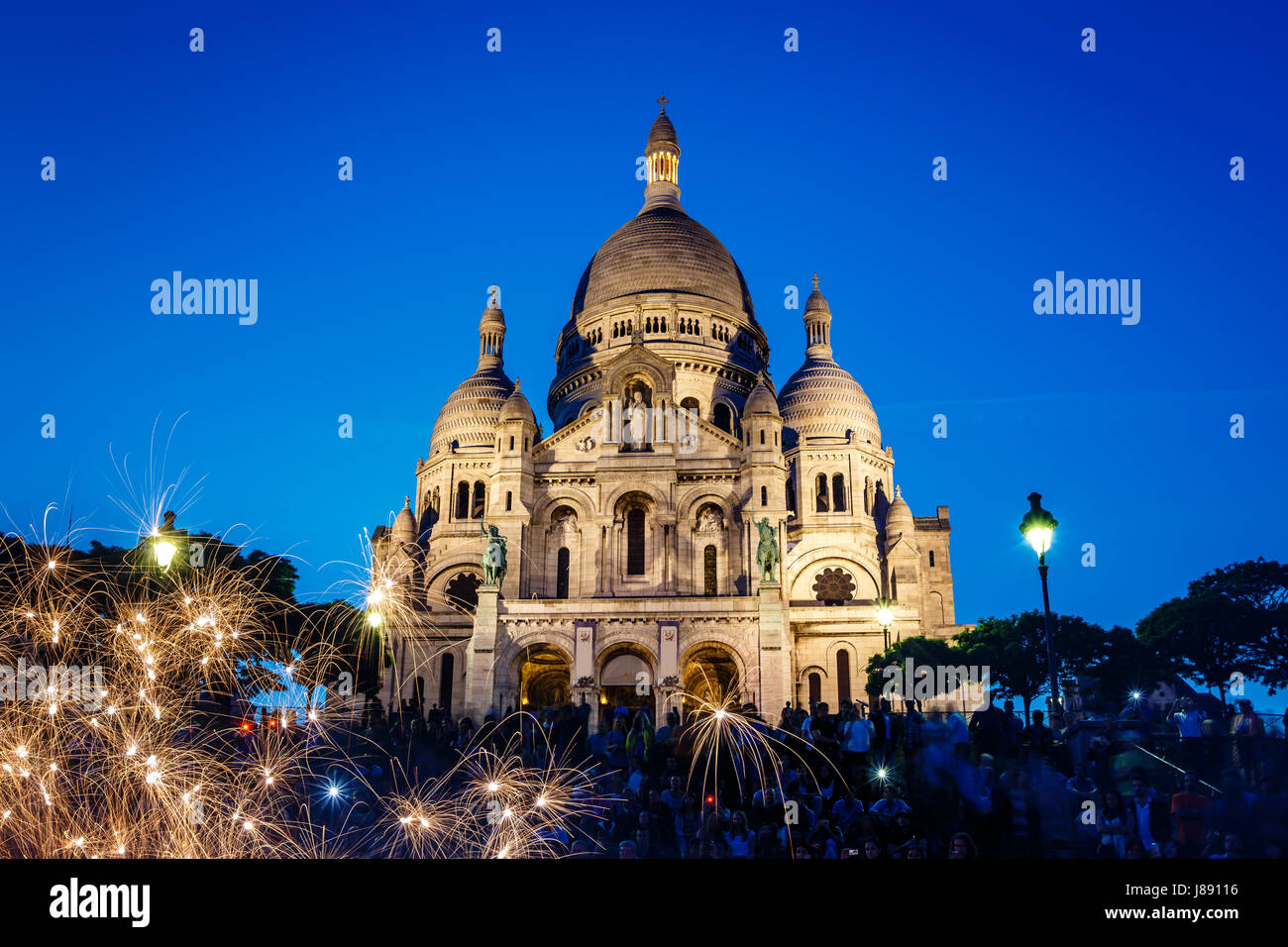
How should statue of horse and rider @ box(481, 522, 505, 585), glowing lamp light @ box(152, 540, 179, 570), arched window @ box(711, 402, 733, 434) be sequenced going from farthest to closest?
1. arched window @ box(711, 402, 733, 434)
2. statue of horse and rider @ box(481, 522, 505, 585)
3. glowing lamp light @ box(152, 540, 179, 570)

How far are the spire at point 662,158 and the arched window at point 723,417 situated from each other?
20.8 meters

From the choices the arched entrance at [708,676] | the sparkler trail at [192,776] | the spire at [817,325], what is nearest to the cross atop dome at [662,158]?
the spire at [817,325]

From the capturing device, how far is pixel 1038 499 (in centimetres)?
1852

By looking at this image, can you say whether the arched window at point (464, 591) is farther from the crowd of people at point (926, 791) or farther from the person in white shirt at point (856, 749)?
the person in white shirt at point (856, 749)

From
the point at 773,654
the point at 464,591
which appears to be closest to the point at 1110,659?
the point at 773,654

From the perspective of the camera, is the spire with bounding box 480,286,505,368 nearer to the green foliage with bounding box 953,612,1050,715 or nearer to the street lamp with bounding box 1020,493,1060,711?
the green foliage with bounding box 953,612,1050,715

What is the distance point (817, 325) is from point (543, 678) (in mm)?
31056

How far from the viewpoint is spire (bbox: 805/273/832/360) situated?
68.0m

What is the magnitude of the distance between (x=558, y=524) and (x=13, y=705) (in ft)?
103

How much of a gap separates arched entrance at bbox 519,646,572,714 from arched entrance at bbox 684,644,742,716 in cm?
507

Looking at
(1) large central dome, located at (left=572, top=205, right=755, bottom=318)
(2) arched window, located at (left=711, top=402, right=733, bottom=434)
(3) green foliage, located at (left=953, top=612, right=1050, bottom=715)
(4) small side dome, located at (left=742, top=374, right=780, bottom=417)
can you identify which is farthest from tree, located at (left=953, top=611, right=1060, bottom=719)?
(1) large central dome, located at (left=572, top=205, right=755, bottom=318)

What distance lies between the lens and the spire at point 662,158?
7838 cm
